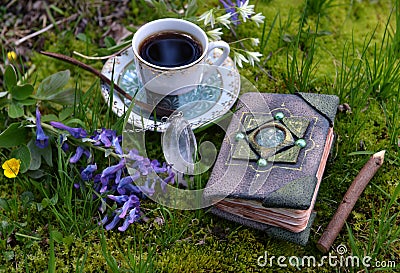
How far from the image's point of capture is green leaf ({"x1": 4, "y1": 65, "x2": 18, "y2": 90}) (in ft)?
6.45

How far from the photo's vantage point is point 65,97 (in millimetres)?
2094

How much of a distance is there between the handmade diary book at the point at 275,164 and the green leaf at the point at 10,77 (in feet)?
2.43

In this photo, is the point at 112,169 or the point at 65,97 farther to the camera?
the point at 65,97

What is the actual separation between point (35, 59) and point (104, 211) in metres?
0.86

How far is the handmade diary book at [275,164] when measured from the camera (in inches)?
66.9

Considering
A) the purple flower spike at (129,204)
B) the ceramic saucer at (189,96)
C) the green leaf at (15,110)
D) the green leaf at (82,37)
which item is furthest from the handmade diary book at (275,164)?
the green leaf at (82,37)

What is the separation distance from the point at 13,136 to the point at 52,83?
10.0 inches

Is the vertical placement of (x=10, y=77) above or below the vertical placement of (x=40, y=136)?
above

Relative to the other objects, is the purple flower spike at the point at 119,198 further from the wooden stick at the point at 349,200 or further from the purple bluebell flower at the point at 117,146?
the wooden stick at the point at 349,200

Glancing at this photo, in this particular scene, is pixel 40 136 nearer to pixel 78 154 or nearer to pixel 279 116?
pixel 78 154

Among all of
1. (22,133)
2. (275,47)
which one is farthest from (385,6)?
(22,133)

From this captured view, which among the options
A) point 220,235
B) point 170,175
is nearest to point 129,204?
point 170,175

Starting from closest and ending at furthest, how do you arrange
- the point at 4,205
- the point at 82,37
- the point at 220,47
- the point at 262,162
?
the point at 262,162 < the point at 4,205 < the point at 220,47 < the point at 82,37

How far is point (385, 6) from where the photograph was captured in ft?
8.50
